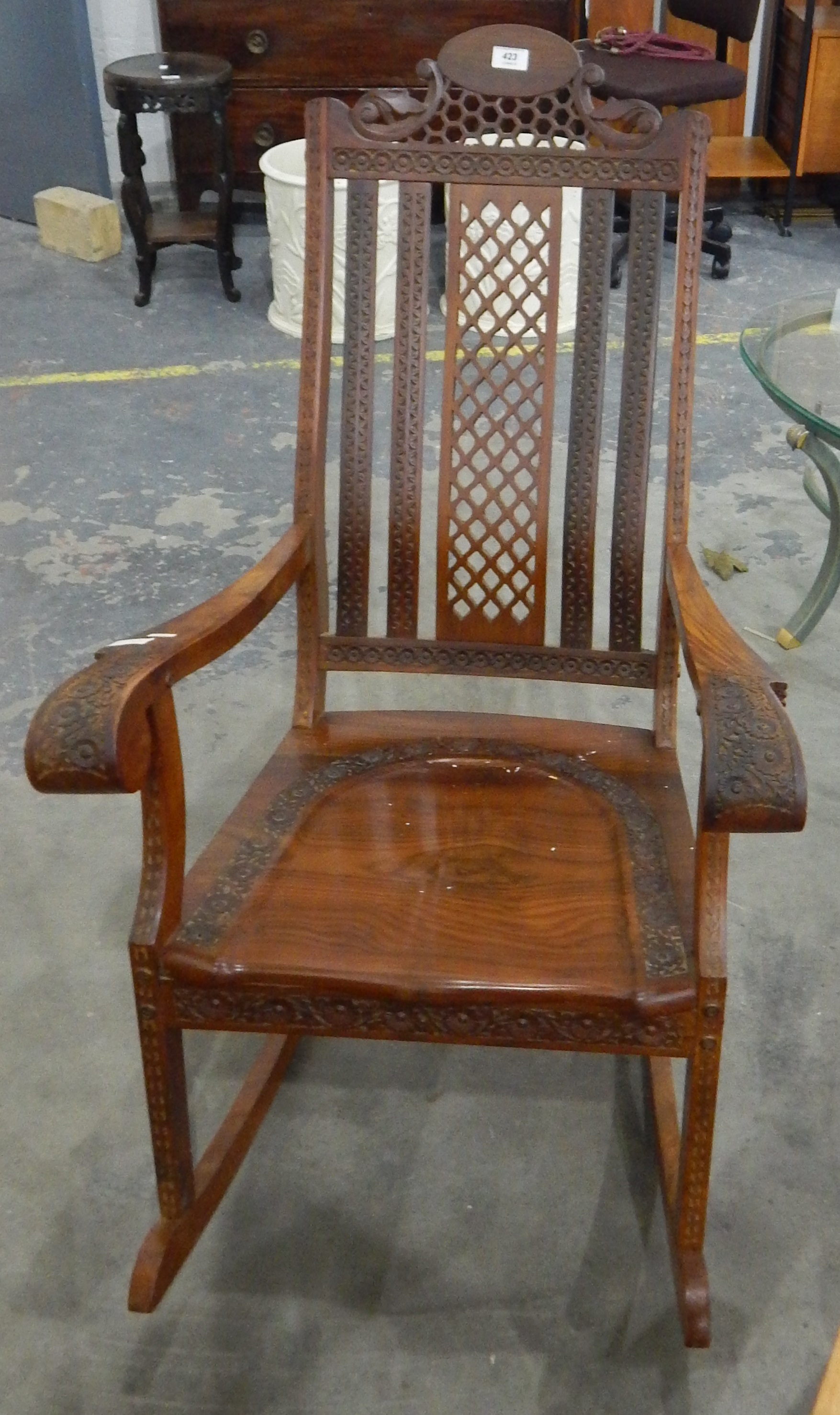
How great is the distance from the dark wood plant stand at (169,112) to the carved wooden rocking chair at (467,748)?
253cm

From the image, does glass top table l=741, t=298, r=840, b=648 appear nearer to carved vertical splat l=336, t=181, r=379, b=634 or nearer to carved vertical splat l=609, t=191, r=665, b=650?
carved vertical splat l=609, t=191, r=665, b=650

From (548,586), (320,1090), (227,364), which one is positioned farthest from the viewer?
(227,364)

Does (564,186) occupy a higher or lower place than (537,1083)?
higher

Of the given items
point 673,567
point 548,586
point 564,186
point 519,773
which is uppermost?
point 564,186

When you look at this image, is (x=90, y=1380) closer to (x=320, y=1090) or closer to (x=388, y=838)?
(x=320, y=1090)

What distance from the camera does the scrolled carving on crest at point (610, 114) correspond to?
1419 millimetres

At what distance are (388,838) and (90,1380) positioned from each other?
0.61 meters

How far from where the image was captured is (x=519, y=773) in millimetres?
1436

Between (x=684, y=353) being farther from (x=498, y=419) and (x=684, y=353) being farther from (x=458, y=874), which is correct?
(x=458, y=874)

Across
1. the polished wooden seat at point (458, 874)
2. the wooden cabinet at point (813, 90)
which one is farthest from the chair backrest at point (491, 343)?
the wooden cabinet at point (813, 90)

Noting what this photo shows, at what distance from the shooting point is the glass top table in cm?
204

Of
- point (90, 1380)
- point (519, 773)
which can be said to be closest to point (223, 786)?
point (519, 773)

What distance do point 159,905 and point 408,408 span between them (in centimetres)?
67

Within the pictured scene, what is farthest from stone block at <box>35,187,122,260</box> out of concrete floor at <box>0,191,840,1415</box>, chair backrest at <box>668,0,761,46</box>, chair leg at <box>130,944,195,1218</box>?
chair leg at <box>130,944,195,1218</box>
